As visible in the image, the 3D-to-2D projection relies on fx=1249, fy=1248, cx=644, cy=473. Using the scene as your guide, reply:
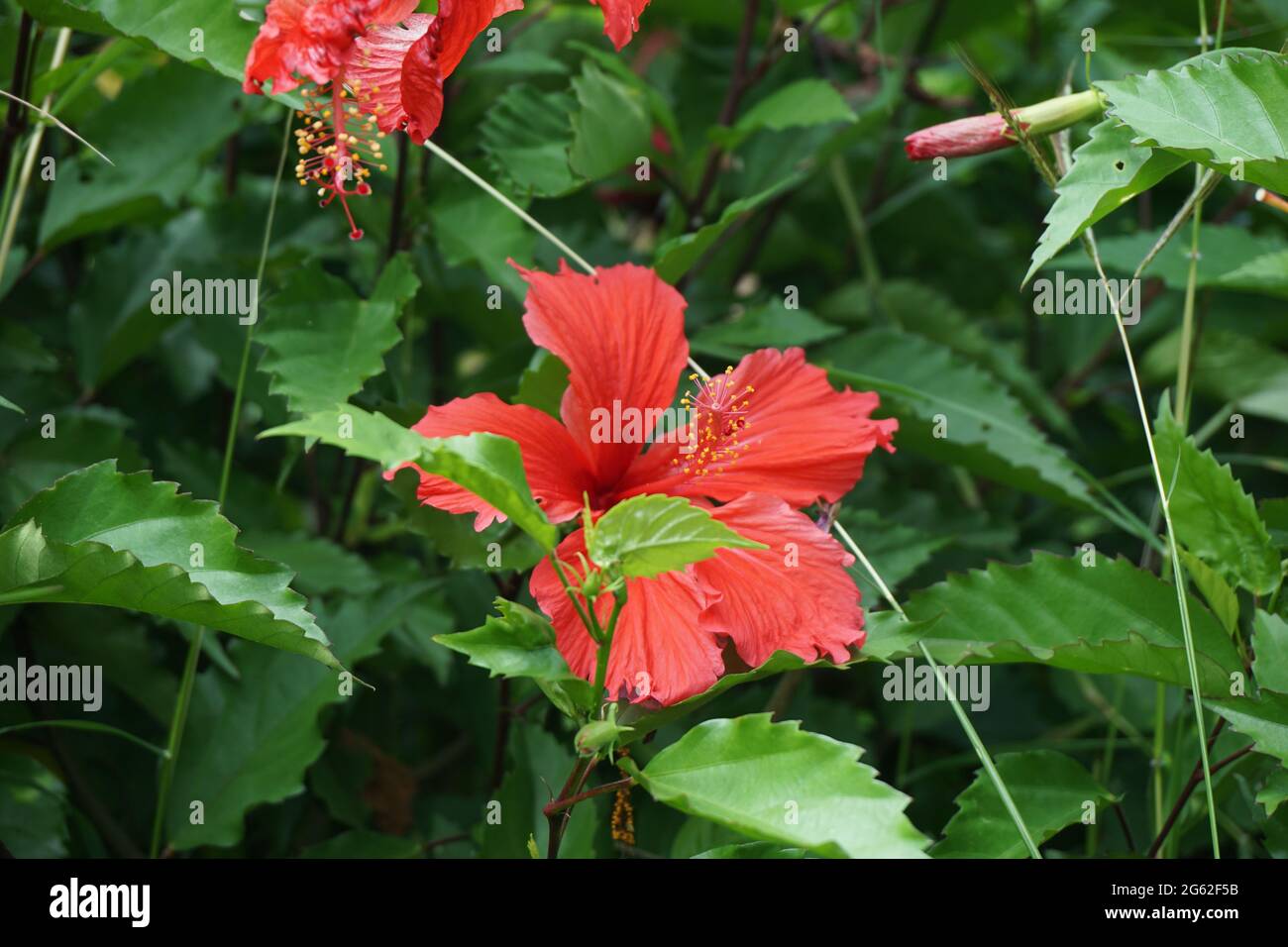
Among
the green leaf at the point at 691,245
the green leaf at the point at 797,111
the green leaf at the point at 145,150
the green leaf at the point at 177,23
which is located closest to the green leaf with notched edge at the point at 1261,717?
the green leaf at the point at 691,245

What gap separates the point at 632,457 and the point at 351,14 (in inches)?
12.3

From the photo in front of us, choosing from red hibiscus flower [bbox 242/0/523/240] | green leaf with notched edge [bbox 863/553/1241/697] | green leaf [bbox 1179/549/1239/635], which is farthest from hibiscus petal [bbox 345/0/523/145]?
green leaf [bbox 1179/549/1239/635]

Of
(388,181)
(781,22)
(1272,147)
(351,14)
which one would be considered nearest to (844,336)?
(781,22)

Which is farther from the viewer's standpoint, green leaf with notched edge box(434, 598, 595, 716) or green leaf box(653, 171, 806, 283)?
green leaf box(653, 171, 806, 283)

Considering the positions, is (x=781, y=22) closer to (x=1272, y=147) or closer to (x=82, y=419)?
(x=1272, y=147)

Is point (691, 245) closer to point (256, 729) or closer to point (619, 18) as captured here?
point (619, 18)

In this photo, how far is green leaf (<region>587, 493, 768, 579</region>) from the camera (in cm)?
60

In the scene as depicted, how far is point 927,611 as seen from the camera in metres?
0.80

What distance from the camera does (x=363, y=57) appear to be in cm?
74

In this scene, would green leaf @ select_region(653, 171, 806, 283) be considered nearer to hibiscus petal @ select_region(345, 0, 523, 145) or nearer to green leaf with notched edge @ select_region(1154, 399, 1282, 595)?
hibiscus petal @ select_region(345, 0, 523, 145)

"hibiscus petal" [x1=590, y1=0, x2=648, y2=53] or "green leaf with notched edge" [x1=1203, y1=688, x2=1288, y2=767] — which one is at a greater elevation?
"hibiscus petal" [x1=590, y1=0, x2=648, y2=53]

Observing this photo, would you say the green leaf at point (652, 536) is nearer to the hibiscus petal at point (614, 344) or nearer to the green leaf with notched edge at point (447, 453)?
the green leaf with notched edge at point (447, 453)

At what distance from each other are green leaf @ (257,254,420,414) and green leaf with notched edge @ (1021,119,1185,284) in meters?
0.45

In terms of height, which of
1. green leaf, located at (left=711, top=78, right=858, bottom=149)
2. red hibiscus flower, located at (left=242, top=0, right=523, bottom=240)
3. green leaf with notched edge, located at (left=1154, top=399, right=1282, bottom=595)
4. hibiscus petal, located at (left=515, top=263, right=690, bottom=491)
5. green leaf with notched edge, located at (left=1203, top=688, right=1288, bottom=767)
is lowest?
green leaf with notched edge, located at (left=1203, top=688, right=1288, bottom=767)
